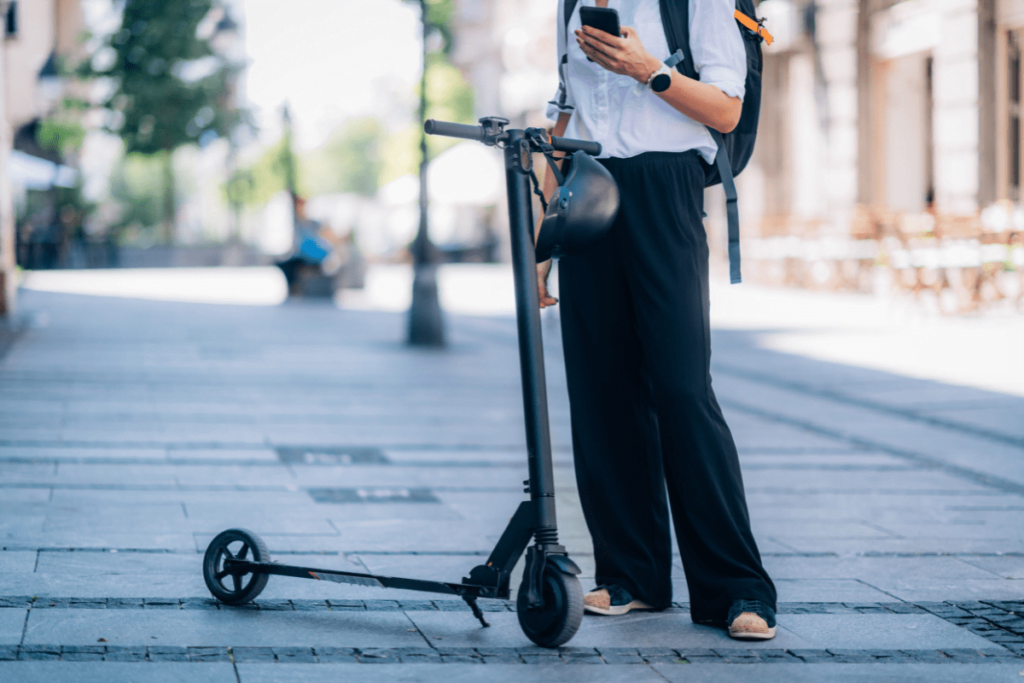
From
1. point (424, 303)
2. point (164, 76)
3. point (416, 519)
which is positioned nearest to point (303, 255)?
point (424, 303)

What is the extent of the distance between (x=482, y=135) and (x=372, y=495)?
2603 mm

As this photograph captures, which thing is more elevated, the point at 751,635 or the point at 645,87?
the point at 645,87

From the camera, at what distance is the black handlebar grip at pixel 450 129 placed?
2941 millimetres

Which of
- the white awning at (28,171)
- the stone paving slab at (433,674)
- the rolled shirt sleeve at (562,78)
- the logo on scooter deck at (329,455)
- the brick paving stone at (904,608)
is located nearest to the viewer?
the stone paving slab at (433,674)

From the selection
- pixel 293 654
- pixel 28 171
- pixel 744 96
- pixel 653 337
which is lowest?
pixel 293 654

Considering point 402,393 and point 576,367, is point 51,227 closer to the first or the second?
point 402,393

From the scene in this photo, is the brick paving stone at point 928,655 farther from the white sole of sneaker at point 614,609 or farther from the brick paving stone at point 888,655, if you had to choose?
the white sole of sneaker at point 614,609

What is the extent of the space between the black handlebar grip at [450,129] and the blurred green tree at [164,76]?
3451cm

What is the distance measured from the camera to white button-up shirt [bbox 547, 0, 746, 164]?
10.8 feet

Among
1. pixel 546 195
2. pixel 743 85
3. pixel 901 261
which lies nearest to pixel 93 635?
pixel 546 195

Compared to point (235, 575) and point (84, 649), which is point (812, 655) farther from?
point (84, 649)

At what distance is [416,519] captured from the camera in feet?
15.9

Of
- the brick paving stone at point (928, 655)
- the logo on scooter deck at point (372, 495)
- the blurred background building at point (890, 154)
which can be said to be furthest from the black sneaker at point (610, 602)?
the blurred background building at point (890, 154)

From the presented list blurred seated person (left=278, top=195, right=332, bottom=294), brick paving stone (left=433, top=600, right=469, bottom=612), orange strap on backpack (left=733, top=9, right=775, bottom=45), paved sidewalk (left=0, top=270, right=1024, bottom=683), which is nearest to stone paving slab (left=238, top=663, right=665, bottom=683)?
paved sidewalk (left=0, top=270, right=1024, bottom=683)
